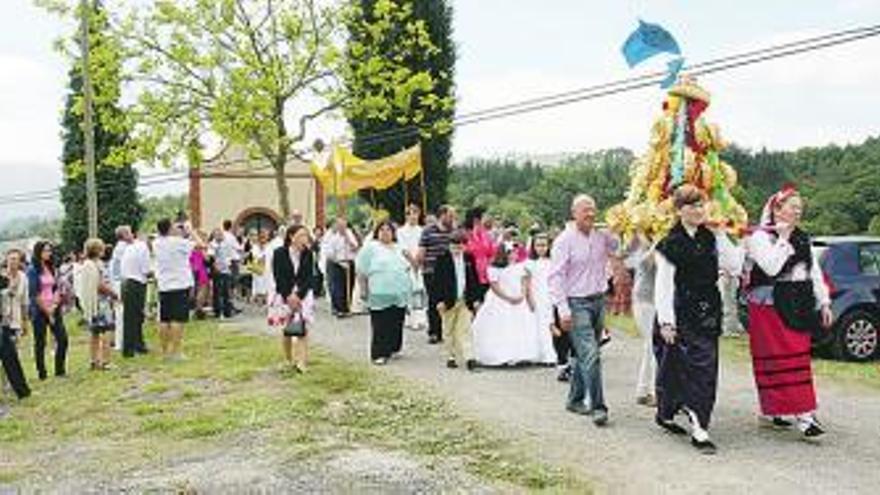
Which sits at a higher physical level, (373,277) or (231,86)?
(231,86)

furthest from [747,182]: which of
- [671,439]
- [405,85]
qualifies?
[671,439]

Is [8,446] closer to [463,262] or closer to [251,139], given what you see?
[463,262]

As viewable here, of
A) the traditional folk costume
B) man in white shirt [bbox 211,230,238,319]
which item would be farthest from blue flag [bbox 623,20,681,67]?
man in white shirt [bbox 211,230,238,319]

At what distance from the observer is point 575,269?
10148 millimetres

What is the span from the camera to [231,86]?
2727cm

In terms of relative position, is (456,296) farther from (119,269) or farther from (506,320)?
(119,269)

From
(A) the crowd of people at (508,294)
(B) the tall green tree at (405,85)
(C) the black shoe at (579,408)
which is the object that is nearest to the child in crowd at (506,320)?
(A) the crowd of people at (508,294)

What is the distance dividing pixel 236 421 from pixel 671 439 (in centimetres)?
412

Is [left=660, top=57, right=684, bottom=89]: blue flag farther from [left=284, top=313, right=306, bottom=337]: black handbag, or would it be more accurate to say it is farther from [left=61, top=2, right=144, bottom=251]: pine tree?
[left=61, top=2, right=144, bottom=251]: pine tree

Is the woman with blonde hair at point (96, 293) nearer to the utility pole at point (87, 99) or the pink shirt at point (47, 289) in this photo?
the pink shirt at point (47, 289)

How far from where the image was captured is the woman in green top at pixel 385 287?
14.7m

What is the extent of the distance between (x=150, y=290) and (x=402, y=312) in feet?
26.8

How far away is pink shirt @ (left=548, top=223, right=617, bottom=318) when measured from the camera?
33.3 feet

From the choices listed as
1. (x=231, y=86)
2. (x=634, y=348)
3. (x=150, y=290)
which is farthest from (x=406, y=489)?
(x=231, y=86)
